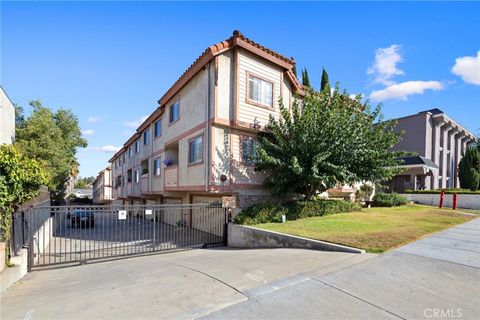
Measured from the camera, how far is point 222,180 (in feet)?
40.7

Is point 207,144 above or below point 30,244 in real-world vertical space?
above

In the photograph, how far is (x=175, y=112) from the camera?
16.9 meters

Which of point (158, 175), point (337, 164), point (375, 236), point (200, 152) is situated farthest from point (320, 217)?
point (158, 175)

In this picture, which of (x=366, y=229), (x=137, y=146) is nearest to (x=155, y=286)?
(x=366, y=229)

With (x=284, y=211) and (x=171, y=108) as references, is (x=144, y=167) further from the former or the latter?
(x=284, y=211)

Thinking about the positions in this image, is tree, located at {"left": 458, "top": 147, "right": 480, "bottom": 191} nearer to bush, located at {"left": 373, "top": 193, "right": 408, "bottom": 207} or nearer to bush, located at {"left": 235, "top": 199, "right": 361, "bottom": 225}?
bush, located at {"left": 373, "top": 193, "right": 408, "bottom": 207}

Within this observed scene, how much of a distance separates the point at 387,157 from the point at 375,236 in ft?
19.0

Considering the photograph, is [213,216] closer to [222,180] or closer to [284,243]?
[222,180]

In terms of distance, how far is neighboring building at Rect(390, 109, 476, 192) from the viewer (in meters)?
27.0

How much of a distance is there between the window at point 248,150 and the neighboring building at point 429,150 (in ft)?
65.7

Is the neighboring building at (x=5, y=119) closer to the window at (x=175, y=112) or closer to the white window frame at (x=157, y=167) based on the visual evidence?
the window at (x=175, y=112)

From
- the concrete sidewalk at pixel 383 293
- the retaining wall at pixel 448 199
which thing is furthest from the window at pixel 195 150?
the retaining wall at pixel 448 199

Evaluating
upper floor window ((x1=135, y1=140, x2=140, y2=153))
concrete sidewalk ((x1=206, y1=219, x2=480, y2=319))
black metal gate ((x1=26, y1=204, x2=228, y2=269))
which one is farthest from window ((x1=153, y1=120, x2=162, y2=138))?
concrete sidewalk ((x1=206, y1=219, x2=480, y2=319))

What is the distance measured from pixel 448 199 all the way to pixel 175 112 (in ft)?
66.3
